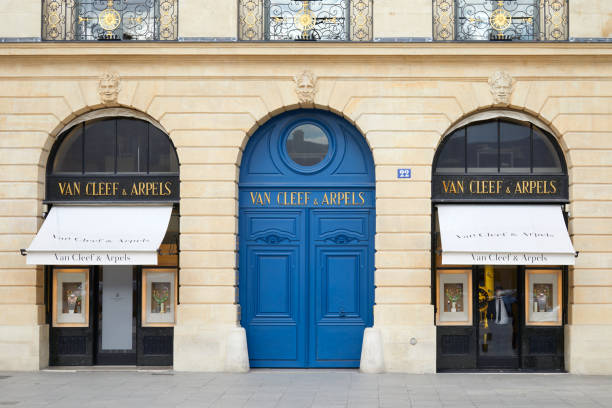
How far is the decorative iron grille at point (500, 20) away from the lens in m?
15.1

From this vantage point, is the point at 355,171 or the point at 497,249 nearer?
the point at 497,249

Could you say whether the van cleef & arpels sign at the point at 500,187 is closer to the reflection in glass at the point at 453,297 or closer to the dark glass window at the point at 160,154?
the reflection in glass at the point at 453,297

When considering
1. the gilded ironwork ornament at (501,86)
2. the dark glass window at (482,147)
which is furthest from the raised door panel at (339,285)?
the gilded ironwork ornament at (501,86)

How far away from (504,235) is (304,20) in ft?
17.6

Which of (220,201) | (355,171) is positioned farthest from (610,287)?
(220,201)

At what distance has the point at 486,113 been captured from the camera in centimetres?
1523

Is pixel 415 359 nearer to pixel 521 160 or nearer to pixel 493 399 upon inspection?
pixel 493 399

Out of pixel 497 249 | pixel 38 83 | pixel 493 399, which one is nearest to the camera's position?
pixel 493 399

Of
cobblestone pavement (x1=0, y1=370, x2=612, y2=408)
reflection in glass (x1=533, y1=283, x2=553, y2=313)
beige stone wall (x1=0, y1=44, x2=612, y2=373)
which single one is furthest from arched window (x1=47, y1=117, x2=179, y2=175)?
reflection in glass (x1=533, y1=283, x2=553, y2=313)

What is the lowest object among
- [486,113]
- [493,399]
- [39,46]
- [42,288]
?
[493,399]

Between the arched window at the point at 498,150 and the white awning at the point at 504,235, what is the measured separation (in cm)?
74

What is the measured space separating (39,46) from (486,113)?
830cm

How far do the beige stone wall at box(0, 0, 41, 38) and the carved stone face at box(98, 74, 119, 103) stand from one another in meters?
1.50

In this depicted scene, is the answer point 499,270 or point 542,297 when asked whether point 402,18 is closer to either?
point 499,270
